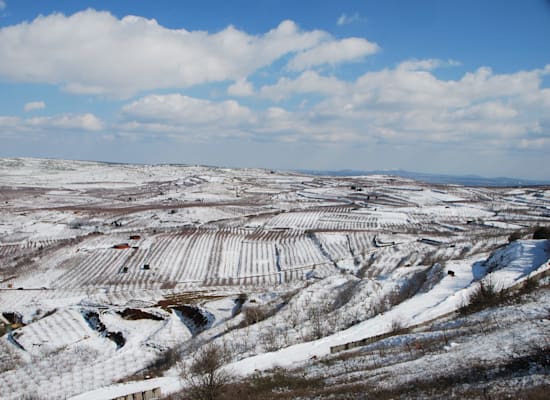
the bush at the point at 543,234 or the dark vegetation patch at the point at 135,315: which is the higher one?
the bush at the point at 543,234

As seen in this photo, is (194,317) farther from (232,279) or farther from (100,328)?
(232,279)

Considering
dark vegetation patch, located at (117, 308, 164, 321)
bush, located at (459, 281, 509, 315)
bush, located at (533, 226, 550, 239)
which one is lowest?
dark vegetation patch, located at (117, 308, 164, 321)

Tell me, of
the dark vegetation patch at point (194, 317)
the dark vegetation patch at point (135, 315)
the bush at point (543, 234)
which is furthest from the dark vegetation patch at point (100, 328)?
the bush at point (543, 234)

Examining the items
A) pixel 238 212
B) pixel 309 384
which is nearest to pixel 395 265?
pixel 309 384

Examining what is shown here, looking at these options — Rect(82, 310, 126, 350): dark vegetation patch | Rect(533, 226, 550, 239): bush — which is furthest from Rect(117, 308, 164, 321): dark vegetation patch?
Rect(533, 226, 550, 239): bush

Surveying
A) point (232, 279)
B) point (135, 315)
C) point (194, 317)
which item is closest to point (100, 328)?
point (135, 315)

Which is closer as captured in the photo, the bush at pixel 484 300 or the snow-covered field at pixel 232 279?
the bush at pixel 484 300

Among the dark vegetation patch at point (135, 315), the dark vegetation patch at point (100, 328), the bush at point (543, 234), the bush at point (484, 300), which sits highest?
the bush at point (543, 234)

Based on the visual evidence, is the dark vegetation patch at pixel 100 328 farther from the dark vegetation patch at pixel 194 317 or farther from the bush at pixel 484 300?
the bush at pixel 484 300

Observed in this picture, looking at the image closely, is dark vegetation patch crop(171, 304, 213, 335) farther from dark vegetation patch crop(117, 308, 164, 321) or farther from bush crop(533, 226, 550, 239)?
bush crop(533, 226, 550, 239)
